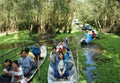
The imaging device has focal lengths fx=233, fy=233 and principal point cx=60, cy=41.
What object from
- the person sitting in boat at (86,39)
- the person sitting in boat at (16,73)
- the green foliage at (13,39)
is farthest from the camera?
the green foliage at (13,39)

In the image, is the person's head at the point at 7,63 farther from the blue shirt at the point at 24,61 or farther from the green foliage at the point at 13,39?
the green foliage at the point at 13,39

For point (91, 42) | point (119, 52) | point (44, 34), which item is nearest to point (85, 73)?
point (119, 52)

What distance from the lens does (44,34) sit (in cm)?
4084

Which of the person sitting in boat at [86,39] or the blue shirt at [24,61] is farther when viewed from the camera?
the person sitting in boat at [86,39]

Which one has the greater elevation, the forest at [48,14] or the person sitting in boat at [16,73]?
the person sitting in boat at [16,73]

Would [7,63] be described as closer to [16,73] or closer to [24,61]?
[16,73]

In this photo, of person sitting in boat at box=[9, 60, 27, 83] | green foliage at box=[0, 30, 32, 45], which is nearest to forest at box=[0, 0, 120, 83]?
green foliage at box=[0, 30, 32, 45]

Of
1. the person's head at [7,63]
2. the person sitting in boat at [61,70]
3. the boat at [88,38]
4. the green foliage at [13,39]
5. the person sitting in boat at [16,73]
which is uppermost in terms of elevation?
the person's head at [7,63]

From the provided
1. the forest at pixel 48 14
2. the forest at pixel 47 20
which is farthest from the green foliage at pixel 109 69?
the forest at pixel 48 14

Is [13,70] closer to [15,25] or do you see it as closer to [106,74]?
[106,74]

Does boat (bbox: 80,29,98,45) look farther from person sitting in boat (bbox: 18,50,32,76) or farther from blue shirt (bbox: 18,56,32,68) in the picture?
blue shirt (bbox: 18,56,32,68)

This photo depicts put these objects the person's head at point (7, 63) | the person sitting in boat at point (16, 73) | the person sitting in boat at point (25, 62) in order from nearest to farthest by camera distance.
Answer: the person sitting in boat at point (16, 73) < the person's head at point (7, 63) < the person sitting in boat at point (25, 62)

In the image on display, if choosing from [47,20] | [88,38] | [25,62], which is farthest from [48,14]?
[25,62]

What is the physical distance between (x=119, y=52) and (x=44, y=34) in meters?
20.6
